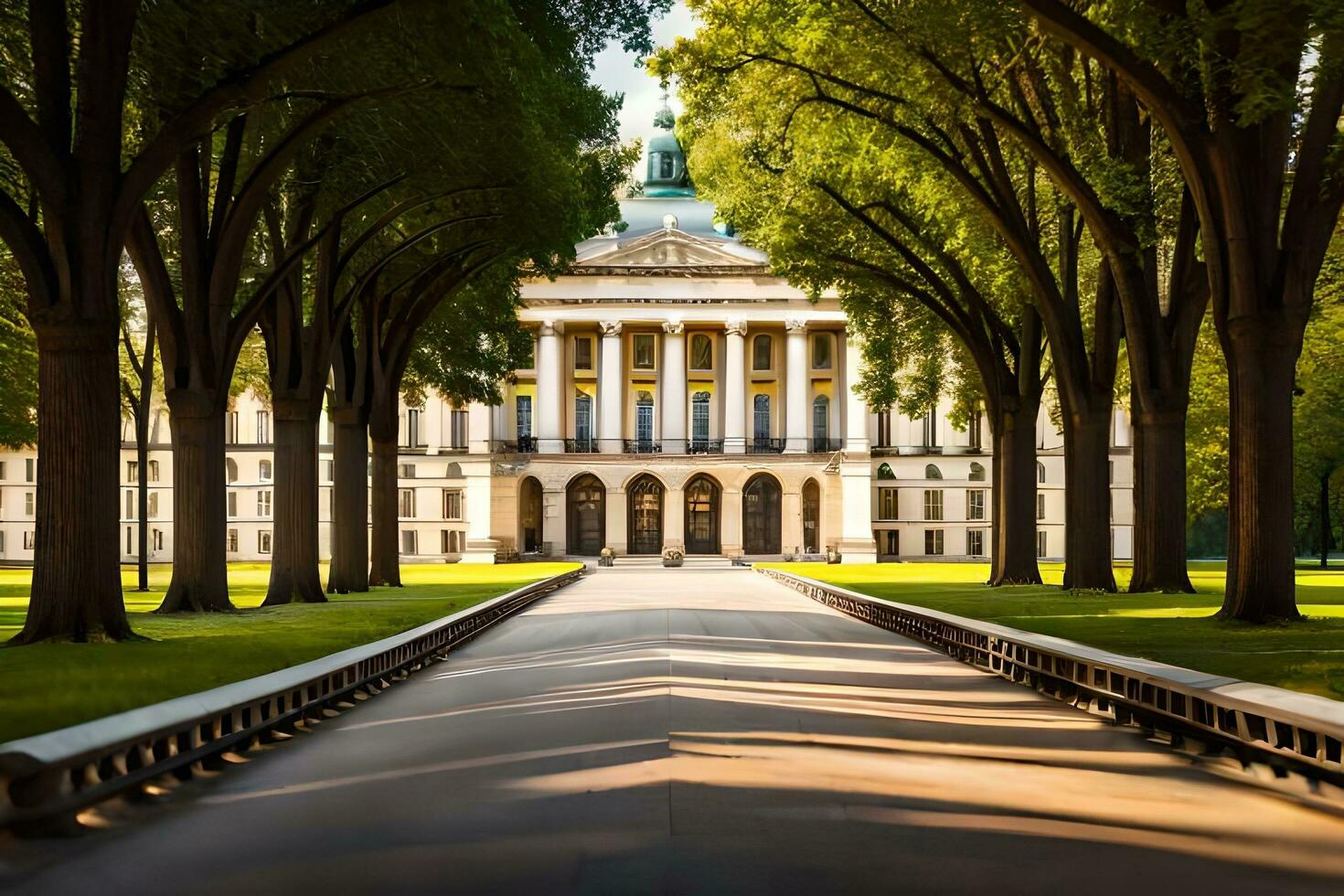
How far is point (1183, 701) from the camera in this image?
11.0m

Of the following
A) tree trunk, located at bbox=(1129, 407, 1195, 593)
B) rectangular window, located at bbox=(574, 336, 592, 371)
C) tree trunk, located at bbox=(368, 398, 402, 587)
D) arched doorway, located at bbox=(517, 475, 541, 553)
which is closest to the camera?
tree trunk, located at bbox=(1129, 407, 1195, 593)

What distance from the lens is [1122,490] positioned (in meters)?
89.3

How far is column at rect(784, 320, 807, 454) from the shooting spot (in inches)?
3290

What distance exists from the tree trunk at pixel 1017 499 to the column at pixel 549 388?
156 ft

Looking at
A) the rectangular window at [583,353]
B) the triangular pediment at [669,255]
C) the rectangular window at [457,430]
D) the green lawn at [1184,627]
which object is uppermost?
the triangular pediment at [669,255]

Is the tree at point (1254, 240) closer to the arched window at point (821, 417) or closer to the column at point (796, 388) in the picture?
the column at point (796, 388)

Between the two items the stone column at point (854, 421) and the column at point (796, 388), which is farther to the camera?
the column at point (796, 388)

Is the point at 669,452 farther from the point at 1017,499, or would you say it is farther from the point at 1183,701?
the point at 1183,701

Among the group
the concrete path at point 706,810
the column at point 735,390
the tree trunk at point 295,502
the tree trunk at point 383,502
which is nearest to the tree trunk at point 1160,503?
the tree trunk at point 295,502

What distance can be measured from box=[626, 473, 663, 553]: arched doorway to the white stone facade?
96 mm

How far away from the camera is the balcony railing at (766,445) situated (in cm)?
8525

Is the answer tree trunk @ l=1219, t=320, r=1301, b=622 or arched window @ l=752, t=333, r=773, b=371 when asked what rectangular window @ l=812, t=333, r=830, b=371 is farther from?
tree trunk @ l=1219, t=320, r=1301, b=622

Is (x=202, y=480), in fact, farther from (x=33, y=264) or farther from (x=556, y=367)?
(x=556, y=367)

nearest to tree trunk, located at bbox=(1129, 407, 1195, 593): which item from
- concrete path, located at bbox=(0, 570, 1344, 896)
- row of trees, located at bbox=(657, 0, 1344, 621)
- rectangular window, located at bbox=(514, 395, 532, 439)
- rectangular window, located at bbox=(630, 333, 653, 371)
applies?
row of trees, located at bbox=(657, 0, 1344, 621)
